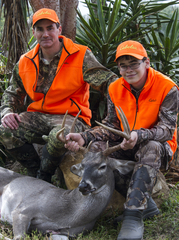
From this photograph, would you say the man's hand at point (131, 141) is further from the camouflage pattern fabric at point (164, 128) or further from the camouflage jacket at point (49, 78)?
the camouflage jacket at point (49, 78)

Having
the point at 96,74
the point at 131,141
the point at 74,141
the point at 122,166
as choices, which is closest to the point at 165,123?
the point at 131,141

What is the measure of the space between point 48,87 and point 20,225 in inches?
89.9

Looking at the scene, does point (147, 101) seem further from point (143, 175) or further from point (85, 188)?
point (85, 188)

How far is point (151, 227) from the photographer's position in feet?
11.0

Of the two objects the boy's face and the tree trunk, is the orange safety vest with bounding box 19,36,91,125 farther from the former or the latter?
the tree trunk

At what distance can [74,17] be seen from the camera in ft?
19.2

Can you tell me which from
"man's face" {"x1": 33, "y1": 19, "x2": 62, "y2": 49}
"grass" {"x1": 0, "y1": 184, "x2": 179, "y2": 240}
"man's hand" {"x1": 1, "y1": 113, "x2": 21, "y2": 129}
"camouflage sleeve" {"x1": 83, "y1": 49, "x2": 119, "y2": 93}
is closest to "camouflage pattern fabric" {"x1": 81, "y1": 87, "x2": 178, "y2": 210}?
"grass" {"x1": 0, "y1": 184, "x2": 179, "y2": 240}

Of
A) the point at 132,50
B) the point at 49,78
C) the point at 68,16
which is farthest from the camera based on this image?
the point at 68,16

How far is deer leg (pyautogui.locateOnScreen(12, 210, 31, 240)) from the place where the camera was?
3150 mm

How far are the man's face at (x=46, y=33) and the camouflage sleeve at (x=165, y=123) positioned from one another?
6.91ft

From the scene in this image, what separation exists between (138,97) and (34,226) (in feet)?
6.88

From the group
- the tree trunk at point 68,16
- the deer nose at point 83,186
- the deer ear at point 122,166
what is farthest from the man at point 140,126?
the tree trunk at point 68,16

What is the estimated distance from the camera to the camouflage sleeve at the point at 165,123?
342 centimetres

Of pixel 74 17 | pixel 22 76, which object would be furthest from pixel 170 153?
pixel 74 17
